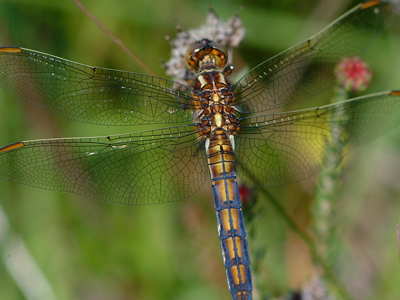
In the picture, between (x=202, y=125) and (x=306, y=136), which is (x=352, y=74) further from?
(x=202, y=125)

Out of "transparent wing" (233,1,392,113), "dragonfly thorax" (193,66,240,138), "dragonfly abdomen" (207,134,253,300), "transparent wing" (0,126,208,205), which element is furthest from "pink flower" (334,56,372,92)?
"transparent wing" (0,126,208,205)

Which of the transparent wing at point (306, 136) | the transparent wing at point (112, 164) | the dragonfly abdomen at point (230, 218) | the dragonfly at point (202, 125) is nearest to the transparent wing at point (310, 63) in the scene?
the dragonfly at point (202, 125)

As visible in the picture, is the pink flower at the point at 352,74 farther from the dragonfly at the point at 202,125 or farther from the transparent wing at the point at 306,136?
the transparent wing at the point at 306,136

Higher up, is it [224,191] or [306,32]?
[306,32]

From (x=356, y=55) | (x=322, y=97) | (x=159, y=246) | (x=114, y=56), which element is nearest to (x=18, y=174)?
(x=159, y=246)

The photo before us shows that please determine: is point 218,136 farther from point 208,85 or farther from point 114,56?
point 114,56
